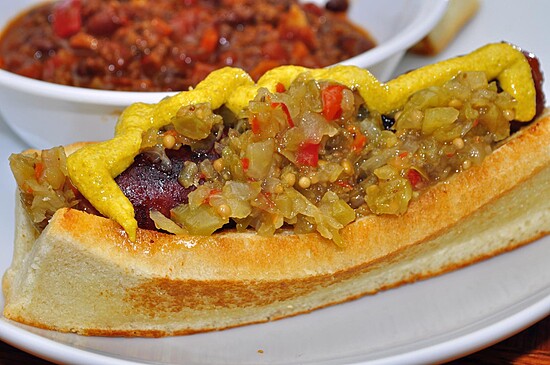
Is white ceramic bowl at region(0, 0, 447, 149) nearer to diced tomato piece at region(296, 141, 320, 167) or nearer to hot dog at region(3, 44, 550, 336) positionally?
hot dog at region(3, 44, 550, 336)

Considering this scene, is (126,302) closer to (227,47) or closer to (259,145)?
(259,145)

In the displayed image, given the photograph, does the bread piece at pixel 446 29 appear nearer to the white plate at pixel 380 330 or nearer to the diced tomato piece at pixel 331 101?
the white plate at pixel 380 330

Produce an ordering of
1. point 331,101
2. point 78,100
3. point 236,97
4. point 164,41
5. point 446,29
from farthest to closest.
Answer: point 446,29 < point 164,41 < point 78,100 < point 236,97 < point 331,101

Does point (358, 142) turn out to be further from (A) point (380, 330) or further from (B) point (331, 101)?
(A) point (380, 330)

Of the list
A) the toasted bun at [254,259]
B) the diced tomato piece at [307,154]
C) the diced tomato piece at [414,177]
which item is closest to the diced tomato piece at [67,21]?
the toasted bun at [254,259]

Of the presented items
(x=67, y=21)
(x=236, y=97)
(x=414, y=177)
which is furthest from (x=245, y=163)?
(x=67, y=21)

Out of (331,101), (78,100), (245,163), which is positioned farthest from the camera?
(78,100)
